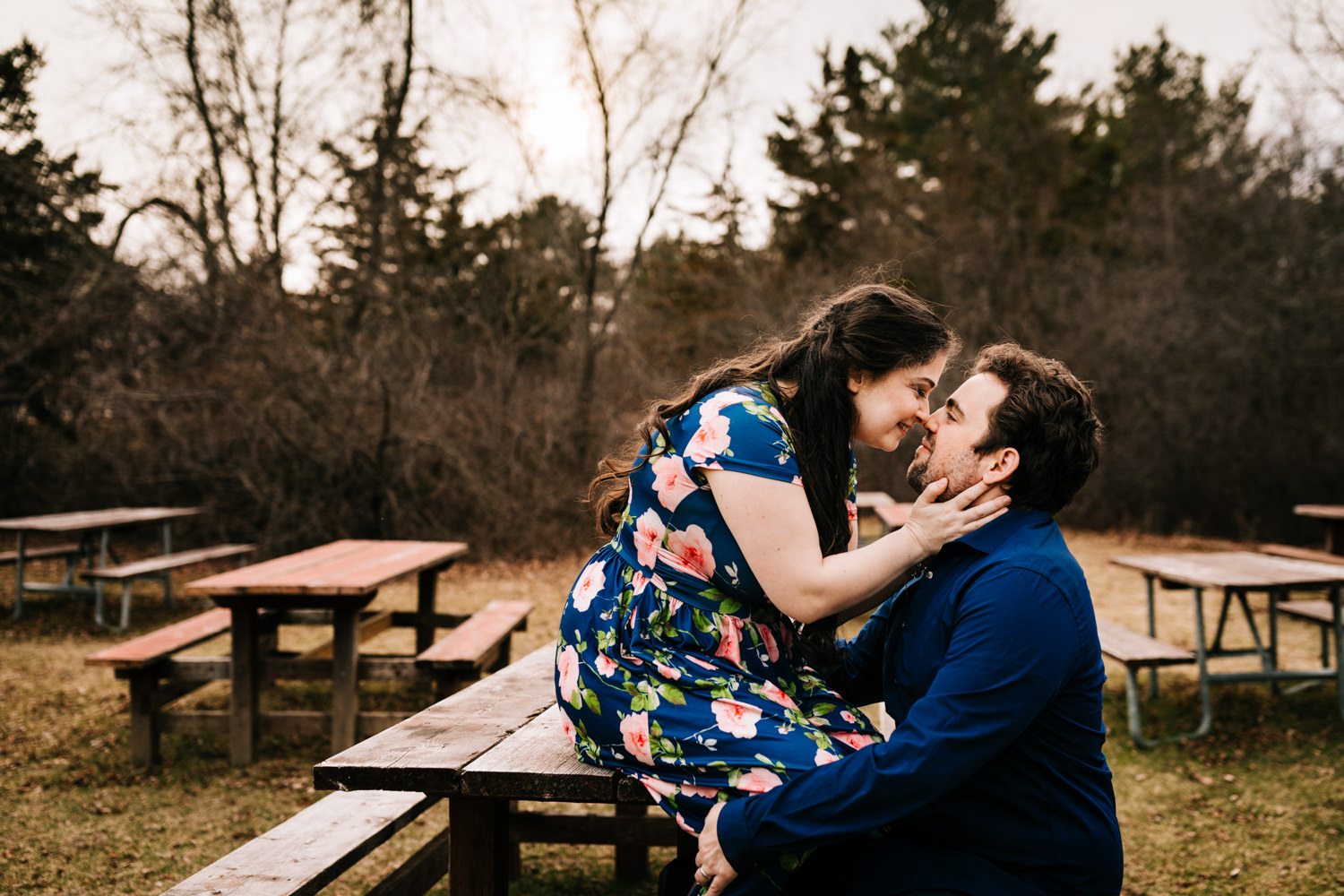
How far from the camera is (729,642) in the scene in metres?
1.68

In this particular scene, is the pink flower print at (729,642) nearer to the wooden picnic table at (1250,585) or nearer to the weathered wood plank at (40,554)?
the wooden picnic table at (1250,585)

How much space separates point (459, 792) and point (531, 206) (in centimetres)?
1168

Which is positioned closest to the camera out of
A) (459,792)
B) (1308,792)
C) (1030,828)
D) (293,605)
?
(1030,828)

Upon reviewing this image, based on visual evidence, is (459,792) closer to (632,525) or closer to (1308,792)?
(632,525)

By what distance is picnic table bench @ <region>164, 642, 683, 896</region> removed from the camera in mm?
1694

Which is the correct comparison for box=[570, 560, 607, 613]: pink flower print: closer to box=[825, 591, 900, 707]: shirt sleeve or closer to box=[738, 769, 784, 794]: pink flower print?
box=[738, 769, 784, 794]: pink flower print

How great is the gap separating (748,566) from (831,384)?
0.46 meters

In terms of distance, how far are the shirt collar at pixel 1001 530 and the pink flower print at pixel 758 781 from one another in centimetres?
58

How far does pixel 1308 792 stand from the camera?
3.87 meters

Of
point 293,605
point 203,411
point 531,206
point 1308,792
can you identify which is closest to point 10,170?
point 203,411

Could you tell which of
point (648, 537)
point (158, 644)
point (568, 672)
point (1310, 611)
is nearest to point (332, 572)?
point (158, 644)

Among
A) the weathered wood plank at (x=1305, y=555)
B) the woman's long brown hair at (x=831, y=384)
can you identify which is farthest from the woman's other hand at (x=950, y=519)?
the weathered wood plank at (x=1305, y=555)

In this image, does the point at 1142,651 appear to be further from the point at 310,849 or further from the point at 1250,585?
the point at 310,849

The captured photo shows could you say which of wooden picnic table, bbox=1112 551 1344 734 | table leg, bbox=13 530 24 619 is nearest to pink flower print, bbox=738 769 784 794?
wooden picnic table, bbox=1112 551 1344 734
